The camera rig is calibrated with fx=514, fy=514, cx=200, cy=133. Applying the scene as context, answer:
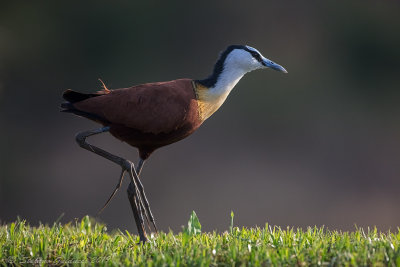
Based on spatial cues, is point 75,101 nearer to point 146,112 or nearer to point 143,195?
point 146,112

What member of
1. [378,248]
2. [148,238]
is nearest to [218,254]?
[148,238]

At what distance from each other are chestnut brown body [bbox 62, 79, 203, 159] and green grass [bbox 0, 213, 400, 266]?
1.95 feet

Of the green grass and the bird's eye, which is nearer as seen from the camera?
the green grass

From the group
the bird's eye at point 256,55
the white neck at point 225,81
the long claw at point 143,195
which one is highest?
the bird's eye at point 256,55

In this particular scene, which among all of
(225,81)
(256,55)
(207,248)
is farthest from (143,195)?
(256,55)

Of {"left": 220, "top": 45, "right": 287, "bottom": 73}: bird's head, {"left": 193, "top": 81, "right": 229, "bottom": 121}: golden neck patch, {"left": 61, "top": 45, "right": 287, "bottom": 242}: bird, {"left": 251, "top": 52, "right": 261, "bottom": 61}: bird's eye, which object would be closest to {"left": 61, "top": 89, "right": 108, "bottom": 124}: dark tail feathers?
{"left": 61, "top": 45, "right": 287, "bottom": 242}: bird

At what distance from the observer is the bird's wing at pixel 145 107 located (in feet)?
10.3

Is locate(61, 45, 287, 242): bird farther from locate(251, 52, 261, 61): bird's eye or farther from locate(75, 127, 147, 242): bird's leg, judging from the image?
locate(251, 52, 261, 61): bird's eye

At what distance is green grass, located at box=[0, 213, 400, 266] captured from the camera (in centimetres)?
257

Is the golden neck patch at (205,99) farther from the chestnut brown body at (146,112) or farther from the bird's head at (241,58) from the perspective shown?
the bird's head at (241,58)

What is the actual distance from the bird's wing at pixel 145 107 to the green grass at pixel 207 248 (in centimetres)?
67

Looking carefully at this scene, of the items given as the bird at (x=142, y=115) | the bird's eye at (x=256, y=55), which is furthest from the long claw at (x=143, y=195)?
the bird's eye at (x=256, y=55)

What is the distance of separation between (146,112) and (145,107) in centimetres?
4

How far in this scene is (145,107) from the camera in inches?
125
